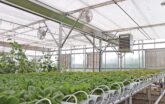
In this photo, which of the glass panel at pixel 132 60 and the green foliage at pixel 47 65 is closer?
the green foliage at pixel 47 65

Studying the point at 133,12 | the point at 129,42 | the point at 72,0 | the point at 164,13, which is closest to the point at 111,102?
A: the point at 72,0

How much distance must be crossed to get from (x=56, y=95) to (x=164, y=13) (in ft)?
14.9

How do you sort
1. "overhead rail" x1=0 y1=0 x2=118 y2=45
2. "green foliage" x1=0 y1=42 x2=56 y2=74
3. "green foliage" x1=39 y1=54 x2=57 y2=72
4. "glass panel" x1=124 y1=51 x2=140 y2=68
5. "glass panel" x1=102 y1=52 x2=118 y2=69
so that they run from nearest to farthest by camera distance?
1. "overhead rail" x1=0 y1=0 x2=118 y2=45
2. "green foliage" x1=0 y1=42 x2=56 y2=74
3. "green foliage" x1=39 y1=54 x2=57 y2=72
4. "glass panel" x1=124 y1=51 x2=140 y2=68
5. "glass panel" x1=102 y1=52 x2=118 y2=69

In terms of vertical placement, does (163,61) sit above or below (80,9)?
below

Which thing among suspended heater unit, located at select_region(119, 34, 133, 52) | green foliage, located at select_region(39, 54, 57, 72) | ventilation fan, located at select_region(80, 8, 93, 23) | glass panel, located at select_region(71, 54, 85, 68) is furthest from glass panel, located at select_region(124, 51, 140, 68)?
ventilation fan, located at select_region(80, 8, 93, 23)

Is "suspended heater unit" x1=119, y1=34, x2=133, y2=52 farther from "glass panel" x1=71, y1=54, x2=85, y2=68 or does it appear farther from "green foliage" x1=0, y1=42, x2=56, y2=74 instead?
"glass panel" x1=71, y1=54, x2=85, y2=68

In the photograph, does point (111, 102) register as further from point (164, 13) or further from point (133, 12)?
point (164, 13)

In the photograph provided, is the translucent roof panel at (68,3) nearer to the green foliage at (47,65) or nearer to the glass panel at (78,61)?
the green foliage at (47,65)

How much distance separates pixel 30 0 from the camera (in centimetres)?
328

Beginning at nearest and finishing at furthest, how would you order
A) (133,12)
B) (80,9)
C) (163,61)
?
1. (80,9)
2. (133,12)
3. (163,61)

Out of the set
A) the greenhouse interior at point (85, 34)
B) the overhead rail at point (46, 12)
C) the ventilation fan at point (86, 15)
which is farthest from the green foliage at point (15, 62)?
the ventilation fan at point (86, 15)

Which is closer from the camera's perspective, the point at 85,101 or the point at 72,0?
the point at 85,101

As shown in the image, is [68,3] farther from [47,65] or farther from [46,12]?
[47,65]

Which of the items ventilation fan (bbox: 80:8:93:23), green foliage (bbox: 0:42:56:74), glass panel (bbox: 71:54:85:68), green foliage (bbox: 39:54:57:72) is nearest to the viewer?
green foliage (bbox: 0:42:56:74)
